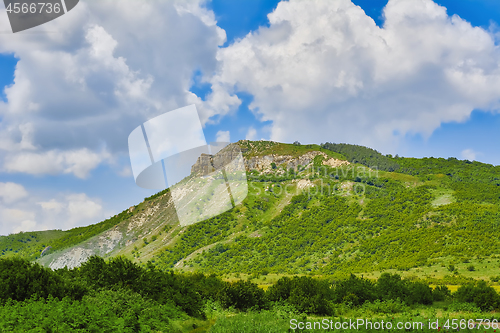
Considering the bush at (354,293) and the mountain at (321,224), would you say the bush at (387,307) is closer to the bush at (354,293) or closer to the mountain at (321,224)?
the bush at (354,293)

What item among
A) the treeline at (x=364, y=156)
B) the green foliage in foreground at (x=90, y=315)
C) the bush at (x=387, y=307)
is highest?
the treeline at (x=364, y=156)

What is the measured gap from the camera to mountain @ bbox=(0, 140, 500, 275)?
79.8m

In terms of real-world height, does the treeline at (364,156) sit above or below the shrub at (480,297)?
above

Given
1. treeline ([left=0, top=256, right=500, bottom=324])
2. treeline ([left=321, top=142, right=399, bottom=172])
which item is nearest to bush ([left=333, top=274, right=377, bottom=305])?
treeline ([left=0, top=256, right=500, bottom=324])

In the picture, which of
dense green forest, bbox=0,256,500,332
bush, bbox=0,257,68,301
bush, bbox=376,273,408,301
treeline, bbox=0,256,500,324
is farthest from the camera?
bush, bbox=376,273,408,301

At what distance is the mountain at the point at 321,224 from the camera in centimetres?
7981

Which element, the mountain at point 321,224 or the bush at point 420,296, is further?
the mountain at point 321,224

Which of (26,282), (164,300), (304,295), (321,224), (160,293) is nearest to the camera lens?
(26,282)

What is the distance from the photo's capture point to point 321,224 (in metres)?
113

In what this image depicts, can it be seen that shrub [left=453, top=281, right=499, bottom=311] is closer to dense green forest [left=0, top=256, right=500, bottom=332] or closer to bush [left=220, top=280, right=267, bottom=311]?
dense green forest [left=0, top=256, right=500, bottom=332]

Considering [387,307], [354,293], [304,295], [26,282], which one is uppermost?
[26,282]

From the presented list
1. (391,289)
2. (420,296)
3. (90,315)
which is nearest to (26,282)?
(90,315)

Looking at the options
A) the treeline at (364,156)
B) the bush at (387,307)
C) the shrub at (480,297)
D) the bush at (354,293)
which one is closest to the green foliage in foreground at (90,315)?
the bush at (387,307)

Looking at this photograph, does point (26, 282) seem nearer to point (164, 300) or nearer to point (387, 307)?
point (164, 300)
